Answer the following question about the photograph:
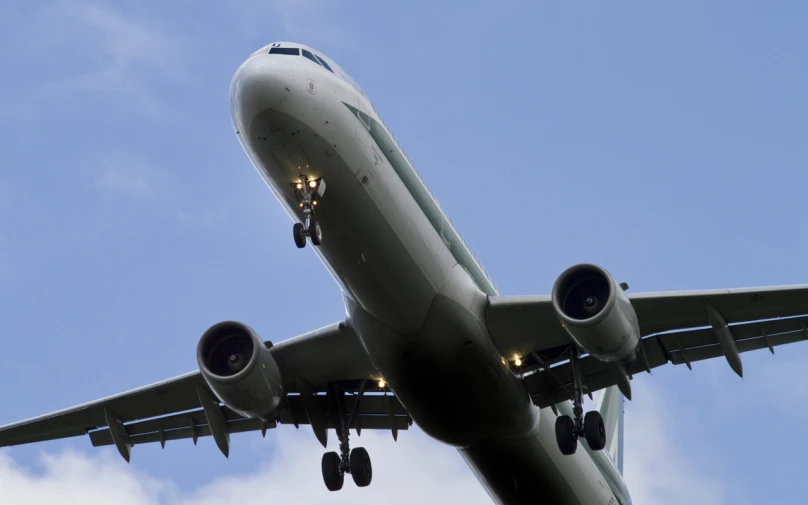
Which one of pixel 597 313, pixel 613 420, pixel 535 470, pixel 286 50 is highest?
pixel 286 50

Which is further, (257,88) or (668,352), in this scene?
(668,352)

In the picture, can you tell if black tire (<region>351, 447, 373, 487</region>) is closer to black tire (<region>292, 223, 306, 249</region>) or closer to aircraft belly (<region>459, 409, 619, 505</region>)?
aircraft belly (<region>459, 409, 619, 505</region>)

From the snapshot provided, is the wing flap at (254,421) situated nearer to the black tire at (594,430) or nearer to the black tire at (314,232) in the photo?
the black tire at (594,430)

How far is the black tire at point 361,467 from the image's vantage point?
27.2 meters

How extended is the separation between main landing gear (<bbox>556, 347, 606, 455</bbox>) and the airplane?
33 mm

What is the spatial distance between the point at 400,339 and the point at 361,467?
5.15 m

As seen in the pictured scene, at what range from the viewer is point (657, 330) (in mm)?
25016

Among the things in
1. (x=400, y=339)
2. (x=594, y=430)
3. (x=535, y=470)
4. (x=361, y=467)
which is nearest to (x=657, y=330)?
(x=594, y=430)

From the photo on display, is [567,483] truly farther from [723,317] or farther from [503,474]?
[723,317]

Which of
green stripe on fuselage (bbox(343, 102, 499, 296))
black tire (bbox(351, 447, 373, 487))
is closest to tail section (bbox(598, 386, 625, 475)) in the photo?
black tire (bbox(351, 447, 373, 487))

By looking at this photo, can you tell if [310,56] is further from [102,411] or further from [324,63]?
[102,411]

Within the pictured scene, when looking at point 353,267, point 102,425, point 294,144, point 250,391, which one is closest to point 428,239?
point 353,267

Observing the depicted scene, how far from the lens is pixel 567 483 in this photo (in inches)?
1070

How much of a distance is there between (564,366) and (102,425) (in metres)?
11.1
